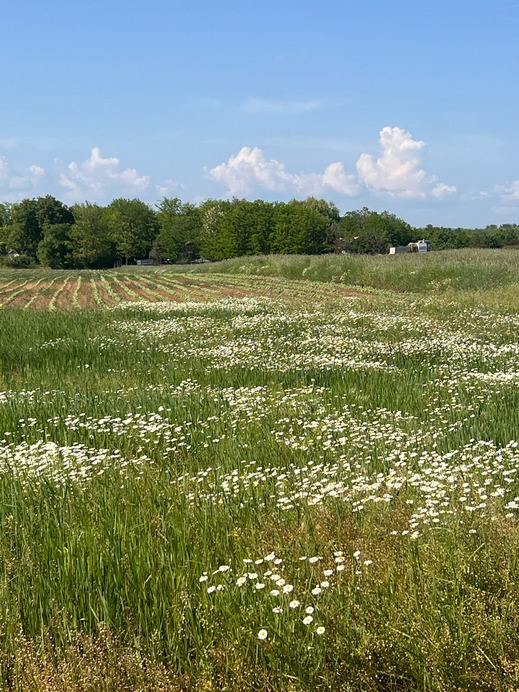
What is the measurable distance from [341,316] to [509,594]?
1676 cm

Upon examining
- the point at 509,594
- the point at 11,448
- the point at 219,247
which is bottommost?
the point at 11,448

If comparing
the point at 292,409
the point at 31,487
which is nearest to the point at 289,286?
the point at 292,409

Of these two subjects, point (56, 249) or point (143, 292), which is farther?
point (56, 249)

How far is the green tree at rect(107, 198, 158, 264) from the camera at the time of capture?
11625 cm

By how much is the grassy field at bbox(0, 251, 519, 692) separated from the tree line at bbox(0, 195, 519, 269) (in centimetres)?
9331

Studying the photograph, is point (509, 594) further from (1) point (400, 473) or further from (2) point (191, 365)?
(2) point (191, 365)

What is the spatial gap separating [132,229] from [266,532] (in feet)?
390

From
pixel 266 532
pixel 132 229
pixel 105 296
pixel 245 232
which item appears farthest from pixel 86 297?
pixel 132 229

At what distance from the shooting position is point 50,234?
110188 millimetres

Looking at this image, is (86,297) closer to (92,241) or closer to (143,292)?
(143,292)

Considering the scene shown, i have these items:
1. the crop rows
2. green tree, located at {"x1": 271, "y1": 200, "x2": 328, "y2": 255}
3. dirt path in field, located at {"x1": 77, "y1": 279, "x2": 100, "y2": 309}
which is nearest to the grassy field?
dirt path in field, located at {"x1": 77, "y1": 279, "x2": 100, "y2": 309}

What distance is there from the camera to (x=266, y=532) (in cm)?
423

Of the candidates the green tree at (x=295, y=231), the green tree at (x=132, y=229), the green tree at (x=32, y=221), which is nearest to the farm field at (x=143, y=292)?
the green tree at (x=295, y=231)

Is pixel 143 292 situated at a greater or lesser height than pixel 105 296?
greater
